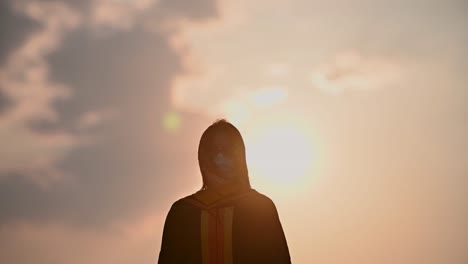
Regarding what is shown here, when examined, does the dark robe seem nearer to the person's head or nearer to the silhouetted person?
the silhouetted person

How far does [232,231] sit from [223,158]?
0.99 meters

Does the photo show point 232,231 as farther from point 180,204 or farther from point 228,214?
point 180,204

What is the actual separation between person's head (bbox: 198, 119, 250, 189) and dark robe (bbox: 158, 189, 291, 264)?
187mm

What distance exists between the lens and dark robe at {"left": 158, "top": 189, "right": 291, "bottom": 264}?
378 inches

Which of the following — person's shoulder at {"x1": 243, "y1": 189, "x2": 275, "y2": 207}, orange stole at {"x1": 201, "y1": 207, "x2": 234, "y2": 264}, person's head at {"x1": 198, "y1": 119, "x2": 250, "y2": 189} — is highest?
person's head at {"x1": 198, "y1": 119, "x2": 250, "y2": 189}

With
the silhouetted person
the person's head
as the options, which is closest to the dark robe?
the silhouetted person

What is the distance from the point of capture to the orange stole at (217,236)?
31.3ft

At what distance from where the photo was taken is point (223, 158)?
9.55m

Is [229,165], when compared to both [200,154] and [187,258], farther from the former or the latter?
[187,258]

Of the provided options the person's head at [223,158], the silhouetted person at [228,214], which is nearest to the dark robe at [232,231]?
the silhouetted person at [228,214]

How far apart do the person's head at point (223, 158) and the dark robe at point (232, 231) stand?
0.19 m

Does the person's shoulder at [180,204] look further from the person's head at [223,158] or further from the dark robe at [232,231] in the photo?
the person's head at [223,158]

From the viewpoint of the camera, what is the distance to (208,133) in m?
9.79

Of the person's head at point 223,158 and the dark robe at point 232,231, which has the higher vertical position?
the person's head at point 223,158
